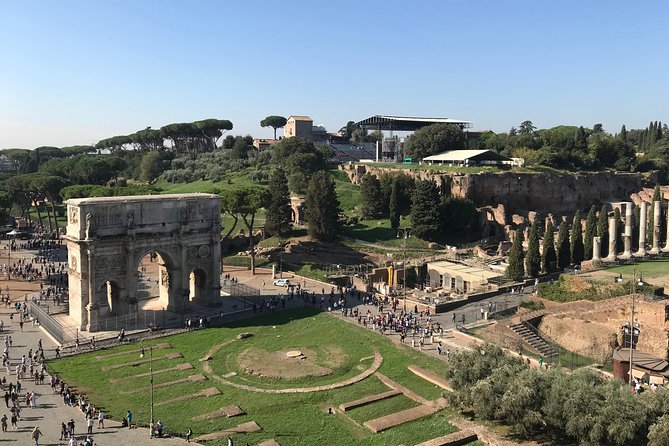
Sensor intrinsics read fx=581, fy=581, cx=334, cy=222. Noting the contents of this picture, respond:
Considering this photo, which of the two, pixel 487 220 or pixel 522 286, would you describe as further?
pixel 487 220

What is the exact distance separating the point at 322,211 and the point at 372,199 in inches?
389

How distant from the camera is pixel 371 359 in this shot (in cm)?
3319

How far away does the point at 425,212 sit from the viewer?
62094 millimetres

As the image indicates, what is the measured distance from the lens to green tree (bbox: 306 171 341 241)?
Result: 6288 centimetres

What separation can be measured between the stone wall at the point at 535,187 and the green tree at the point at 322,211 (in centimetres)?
1454

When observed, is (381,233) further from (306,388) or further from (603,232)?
(306,388)

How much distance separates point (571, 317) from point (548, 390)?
16382mm

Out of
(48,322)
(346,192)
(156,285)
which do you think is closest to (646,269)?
(156,285)

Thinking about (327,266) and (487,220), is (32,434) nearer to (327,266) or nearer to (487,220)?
(327,266)

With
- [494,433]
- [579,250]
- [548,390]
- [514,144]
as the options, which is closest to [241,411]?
[494,433]

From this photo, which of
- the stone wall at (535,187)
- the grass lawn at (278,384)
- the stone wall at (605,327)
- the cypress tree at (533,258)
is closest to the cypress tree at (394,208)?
the stone wall at (535,187)

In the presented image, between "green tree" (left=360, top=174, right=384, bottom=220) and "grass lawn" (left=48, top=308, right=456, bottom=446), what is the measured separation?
31730 mm

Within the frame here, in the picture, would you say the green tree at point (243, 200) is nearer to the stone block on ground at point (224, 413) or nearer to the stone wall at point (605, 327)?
the stone wall at point (605, 327)

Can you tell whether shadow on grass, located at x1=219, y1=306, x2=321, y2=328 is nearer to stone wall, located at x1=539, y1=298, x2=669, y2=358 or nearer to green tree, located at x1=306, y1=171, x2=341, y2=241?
stone wall, located at x1=539, y1=298, x2=669, y2=358
